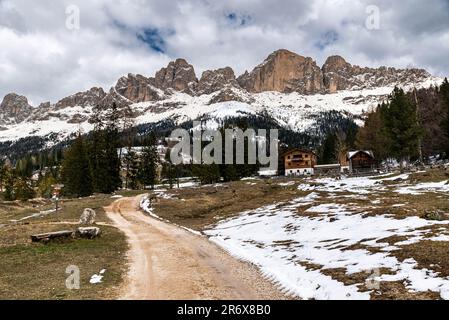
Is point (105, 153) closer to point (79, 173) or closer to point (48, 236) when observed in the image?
point (79, 173)

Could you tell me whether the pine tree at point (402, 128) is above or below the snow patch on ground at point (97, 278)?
above

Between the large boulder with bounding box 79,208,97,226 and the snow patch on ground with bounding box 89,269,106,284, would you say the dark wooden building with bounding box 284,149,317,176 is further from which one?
the snow patch on ground with bounding box 89,269,106,284

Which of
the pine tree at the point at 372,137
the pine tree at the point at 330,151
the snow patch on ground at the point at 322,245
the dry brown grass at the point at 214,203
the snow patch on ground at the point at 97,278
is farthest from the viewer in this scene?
the pine tree at the point at 330,151

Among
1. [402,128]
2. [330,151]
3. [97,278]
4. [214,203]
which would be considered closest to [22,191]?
[214,203]

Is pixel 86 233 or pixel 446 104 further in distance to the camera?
pixel 446 104

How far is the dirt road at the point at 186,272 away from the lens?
13633 millimetres

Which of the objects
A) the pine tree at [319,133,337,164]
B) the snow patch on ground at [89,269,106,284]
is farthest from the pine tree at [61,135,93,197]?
the pine tree at [319,133,337,164]

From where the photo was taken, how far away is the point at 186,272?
17031 mm

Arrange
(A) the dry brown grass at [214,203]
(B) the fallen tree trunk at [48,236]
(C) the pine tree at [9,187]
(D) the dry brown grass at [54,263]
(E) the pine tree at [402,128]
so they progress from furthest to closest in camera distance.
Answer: (C) the pine tree at [9,187] → (E) the pine tree at [402,128] → (A) the dry brown grass at [214,203] → (B) the fallen tree trunk at [48,236] → (D) the dry brown grass at [54,263]

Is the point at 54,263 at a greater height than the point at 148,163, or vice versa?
the point at 148,163

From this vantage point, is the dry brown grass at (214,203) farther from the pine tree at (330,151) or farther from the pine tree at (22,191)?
the pine tree at (330,151)

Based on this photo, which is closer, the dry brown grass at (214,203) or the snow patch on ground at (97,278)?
the snow patch on ground at (97,278)

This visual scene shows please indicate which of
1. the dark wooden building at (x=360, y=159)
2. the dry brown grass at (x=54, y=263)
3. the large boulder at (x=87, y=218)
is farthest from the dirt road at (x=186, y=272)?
the dark wooden building at (x=360, y=159)

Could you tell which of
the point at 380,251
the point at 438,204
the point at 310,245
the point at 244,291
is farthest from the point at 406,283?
the point at 438,204
